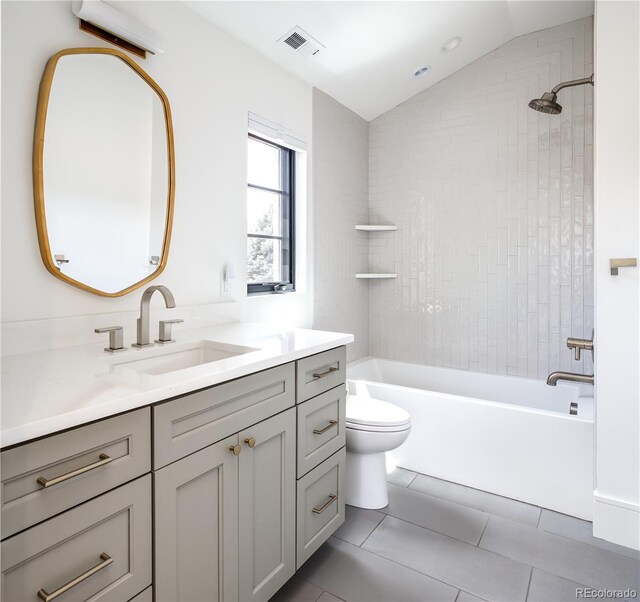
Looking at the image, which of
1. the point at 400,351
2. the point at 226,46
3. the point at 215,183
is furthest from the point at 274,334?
the point at 400,351

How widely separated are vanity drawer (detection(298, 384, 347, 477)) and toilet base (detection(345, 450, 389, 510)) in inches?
15.7

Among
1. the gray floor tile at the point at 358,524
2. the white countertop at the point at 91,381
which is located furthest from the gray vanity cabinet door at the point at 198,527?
the gray floor tile at the point at 358,524

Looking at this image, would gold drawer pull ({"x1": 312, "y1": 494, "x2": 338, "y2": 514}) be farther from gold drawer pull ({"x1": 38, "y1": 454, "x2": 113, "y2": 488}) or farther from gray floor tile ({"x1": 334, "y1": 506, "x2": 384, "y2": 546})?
gold drawer pull ({"x1": 38, "y1": 454, "x2": 113, "y2": 488})

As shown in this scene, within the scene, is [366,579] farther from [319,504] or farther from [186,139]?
[186,139]

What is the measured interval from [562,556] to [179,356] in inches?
70.1

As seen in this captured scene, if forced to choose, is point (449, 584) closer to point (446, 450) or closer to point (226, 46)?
point (446, 450)

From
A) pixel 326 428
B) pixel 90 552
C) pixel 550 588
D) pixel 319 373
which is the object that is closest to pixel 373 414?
pixel 326 428

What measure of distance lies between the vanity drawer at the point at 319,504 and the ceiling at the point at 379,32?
83.2 inches

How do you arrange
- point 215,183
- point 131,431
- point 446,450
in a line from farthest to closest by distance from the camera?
1. point 446,450
2. point 215,183
3. point 131,431

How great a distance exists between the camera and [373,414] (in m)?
2.09

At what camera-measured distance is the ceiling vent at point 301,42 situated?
7.36 ft

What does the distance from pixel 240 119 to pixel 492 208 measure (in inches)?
72.2

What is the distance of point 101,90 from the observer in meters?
1.57

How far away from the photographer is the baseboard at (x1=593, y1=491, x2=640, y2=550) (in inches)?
72.3
